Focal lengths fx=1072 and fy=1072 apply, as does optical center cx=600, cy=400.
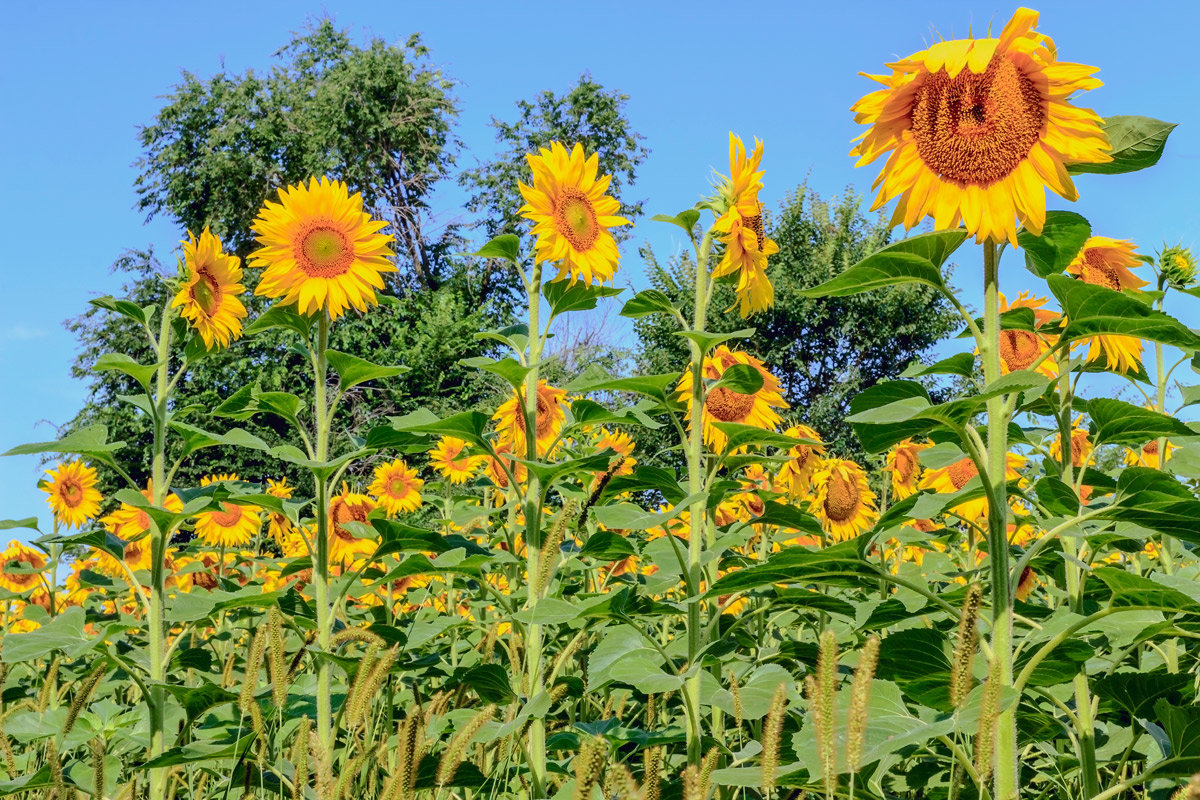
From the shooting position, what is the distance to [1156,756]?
2164mm

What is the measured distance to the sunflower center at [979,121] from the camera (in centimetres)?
177

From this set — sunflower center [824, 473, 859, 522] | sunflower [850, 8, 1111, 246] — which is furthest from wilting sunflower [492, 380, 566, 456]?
sunflower [850, 8, 1111, 246]

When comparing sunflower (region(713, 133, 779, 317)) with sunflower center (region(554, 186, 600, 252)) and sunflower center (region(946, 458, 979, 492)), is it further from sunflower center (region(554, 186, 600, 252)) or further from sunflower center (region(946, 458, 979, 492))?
sunflower center (region(946, 458, 979, 492))

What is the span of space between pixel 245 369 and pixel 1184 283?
22026 millimetres

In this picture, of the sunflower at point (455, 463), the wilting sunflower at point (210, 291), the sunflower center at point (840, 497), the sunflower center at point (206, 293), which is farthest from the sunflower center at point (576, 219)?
the sunflower at point (455, 463)

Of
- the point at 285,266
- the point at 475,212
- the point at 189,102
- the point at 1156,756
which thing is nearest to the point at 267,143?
A: the point at 189,102

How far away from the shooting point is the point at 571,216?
2959 mm

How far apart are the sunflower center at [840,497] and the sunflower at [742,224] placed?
1824 millimetres

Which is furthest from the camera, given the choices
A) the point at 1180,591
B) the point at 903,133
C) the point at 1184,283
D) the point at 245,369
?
the point at 245,369

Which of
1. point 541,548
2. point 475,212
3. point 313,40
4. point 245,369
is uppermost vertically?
point 313,40

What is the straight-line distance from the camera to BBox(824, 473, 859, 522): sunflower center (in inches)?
179

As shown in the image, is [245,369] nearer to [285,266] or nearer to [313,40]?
[313,40]

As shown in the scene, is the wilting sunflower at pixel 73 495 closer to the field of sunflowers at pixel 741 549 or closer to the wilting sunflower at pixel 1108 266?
the field of sunflowers at pixel 741 549

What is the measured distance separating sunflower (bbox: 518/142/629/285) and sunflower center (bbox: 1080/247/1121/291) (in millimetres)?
1180
